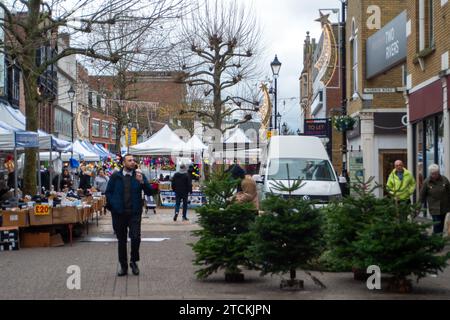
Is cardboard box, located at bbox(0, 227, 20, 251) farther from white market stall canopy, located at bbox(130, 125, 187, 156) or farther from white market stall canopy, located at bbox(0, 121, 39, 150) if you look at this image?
white market stall canopy, located at bbox(130, 125, 187, 156)

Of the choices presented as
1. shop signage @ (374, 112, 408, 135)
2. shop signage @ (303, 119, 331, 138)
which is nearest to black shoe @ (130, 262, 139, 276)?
shop signage @ (303, 119, 331, 138)

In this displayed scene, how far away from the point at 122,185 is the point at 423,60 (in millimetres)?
13223

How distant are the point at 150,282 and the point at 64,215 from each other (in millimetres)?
6957

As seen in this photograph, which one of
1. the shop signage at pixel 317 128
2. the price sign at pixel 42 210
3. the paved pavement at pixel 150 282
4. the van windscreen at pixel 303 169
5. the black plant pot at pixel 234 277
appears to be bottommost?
the paved pavement at pixel 150 282

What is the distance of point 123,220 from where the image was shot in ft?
40.3

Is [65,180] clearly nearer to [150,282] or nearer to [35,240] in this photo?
[35,240]

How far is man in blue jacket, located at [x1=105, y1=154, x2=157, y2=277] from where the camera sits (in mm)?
12273

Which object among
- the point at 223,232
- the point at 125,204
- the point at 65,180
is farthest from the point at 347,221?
the point at 65,180

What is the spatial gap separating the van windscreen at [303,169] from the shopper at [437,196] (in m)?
4.35

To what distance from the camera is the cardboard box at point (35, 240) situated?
1802 cm

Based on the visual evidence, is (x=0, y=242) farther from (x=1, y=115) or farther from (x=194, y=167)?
(x=194, y=167)

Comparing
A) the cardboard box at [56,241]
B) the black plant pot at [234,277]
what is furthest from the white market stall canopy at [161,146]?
the black plant pot at [234,277]

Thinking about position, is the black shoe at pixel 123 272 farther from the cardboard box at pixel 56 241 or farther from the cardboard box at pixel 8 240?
the cardboard box at pixel 56 241

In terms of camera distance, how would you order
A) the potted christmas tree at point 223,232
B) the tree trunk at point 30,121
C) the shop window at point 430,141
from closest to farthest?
1. the potted christmas tree at point 223,232
2. the tree trunk at point 30,121
3. the shop window at point 430,141
